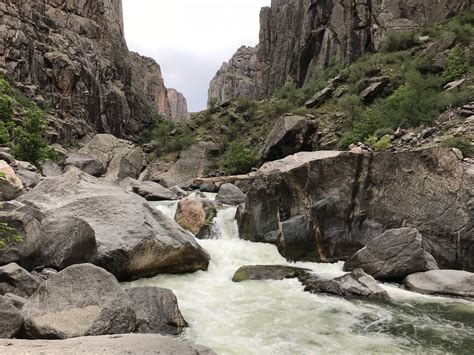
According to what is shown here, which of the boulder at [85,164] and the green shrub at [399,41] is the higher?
the green shrub at [399,41]

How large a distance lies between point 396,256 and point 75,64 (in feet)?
177

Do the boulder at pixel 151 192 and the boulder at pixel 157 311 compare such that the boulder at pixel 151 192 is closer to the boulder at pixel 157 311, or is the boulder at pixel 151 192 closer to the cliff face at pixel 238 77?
the boulder at pixel 157 311

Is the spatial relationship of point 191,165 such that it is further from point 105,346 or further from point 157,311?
point 105,346

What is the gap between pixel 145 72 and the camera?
118375 millimetres

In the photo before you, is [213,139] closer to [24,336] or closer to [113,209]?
[113,209]

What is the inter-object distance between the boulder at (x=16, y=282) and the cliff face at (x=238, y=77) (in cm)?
10385

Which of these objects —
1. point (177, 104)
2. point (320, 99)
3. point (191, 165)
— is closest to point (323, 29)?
point (320, 99)

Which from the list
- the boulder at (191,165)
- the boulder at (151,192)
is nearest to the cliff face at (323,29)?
the boulder at (191,165)

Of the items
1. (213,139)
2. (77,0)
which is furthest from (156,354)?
(77,0)

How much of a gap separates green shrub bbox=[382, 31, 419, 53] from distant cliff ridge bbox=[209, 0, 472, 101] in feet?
12.1

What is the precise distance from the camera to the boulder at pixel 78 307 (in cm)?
724

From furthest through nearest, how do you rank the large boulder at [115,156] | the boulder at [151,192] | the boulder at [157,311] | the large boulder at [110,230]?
the large boulder at [115,156] → the boulder at [151,192] → the large boulder at [110,230] → the boulder at [157,311]

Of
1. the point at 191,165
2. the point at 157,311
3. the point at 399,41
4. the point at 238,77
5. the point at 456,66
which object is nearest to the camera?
the point at 157,311

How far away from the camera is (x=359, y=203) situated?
17.3 meters
